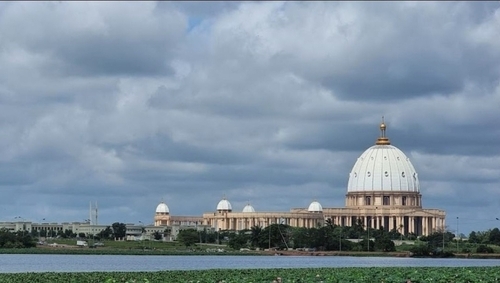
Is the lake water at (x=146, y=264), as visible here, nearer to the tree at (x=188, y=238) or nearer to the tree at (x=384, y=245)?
the tree at (x=384, y=245)

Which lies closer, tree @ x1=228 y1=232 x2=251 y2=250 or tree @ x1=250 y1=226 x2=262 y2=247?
tree @ x1=228 y1=232 x2=251 y2=250

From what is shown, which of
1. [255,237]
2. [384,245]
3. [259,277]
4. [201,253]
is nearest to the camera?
[259,277]

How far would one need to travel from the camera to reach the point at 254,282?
58938 millimetres

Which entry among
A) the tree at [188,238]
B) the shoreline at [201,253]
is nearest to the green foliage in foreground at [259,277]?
the shoreline at [201,253]

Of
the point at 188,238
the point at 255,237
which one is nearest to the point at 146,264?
the point at 255,237

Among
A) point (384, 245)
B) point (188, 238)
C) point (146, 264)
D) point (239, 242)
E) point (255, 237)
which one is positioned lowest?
point (146, 264)

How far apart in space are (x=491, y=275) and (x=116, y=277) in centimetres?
2045

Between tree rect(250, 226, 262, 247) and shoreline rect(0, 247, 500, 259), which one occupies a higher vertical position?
tree rect(250, 226, 262, 247)

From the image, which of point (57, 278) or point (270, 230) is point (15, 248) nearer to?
point (270, 230)

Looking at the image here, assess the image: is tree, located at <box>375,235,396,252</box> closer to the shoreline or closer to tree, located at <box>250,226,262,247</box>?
the shoreline

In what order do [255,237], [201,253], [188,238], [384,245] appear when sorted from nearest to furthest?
[201,253] < [384,245] < [255,237] < [188,238]

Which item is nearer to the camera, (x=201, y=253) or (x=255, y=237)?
(x=201, y=253)

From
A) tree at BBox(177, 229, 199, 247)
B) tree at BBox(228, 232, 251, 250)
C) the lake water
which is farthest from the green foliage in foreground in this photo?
tree at BBox(177, 229, 199, 247)

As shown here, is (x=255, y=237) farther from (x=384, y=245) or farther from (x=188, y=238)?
(x=384, y=245)
